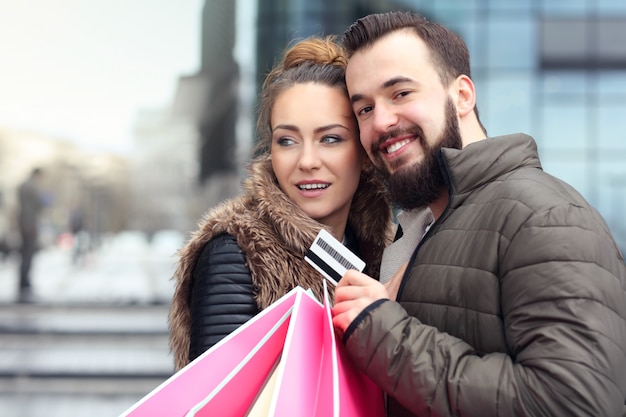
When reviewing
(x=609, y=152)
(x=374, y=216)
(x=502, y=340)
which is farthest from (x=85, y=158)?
(x=502, y=340)

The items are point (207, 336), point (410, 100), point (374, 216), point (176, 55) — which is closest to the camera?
point (410, 100)

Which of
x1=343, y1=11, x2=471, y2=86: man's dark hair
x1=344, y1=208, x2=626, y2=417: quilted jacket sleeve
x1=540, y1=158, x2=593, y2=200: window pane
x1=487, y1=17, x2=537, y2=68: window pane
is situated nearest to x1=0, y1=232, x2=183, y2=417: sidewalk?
x1=343, y1=11, x2=471, y2=86: man's dark hair

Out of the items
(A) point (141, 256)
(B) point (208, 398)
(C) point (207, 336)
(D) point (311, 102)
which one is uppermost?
(D) point (311, 102)

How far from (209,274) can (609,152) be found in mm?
16357

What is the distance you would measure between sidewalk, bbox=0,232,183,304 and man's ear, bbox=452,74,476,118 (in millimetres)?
10536

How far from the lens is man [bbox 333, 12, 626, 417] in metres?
1.07

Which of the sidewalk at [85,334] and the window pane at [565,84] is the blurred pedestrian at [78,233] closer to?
the sidewalk at [85,334]

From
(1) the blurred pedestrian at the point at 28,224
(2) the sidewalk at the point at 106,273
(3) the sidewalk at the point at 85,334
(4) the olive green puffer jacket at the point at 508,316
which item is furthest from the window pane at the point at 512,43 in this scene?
(4) the olive green puffer jacket at the point at 508,316

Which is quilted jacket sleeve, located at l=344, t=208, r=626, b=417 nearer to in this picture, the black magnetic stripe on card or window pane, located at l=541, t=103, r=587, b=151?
the black magnetic stripe on card

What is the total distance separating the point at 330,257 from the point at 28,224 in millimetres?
11411

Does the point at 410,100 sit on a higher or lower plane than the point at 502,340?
higher

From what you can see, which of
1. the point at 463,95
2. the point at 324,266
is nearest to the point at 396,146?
the point at 463,95

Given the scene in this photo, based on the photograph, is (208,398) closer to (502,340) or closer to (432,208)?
(502,340)

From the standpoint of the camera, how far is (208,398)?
1104 mm
